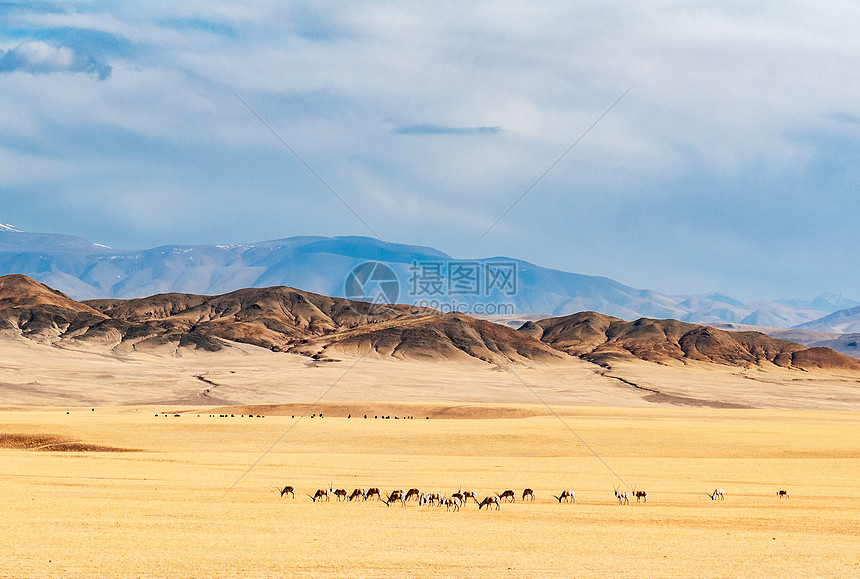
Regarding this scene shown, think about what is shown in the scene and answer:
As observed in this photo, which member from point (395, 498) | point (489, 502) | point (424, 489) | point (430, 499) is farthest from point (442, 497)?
point (424, 489)

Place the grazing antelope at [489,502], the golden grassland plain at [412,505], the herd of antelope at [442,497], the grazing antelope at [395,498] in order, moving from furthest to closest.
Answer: the grazing antelope at [395,498] → the herd of antelope at [442,497] → the grazing antelope at [489,502] → the golden grassland plain at [412,505]

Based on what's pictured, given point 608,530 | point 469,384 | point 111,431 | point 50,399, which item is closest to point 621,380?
point 469,384

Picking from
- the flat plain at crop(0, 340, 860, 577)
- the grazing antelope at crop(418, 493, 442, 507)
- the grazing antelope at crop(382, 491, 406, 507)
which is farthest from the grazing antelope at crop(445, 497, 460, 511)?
the grazing antelope at crop(382, 491, 406, 507)

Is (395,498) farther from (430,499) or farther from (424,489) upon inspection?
(424,489)

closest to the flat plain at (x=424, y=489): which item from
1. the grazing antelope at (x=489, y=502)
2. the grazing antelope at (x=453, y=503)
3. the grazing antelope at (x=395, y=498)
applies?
the grazing antelope at (x=395, y=498)

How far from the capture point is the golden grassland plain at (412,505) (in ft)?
67.2

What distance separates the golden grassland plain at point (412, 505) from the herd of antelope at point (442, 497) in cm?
60

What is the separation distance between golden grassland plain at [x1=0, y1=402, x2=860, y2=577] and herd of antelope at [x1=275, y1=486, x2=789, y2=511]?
60cm

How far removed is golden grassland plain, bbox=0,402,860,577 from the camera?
20469mm

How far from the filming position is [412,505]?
3222 centimetres

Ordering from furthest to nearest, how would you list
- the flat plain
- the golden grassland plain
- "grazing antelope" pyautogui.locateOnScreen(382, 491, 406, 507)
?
"grazing antelope" pyautogui.locateOnScreen(382, 491, 406, 507) → the flat plain → the golden grassland plain

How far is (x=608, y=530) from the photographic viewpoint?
86.0 feet

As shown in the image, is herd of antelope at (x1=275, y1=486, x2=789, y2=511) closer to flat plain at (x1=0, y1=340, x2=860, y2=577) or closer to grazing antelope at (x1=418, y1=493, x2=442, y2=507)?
grazing antelope at (x1=418, y1=493, x2=442, y2=507)

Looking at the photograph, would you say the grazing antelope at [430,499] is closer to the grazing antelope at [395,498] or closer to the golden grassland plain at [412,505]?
the grazing antelope at [395,498]
